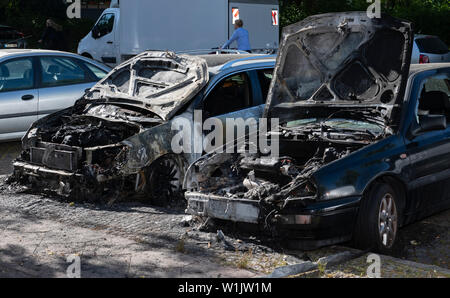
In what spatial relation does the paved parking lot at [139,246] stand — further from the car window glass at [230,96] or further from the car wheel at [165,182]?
the car window glass at [230,96]

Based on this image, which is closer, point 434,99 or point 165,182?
point 434,99

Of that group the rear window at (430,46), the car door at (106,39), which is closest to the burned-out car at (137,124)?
the car door at (106,39)

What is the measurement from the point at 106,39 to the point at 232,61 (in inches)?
436

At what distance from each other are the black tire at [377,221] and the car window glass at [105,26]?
563 inches

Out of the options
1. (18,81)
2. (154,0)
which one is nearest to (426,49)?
(154,0)

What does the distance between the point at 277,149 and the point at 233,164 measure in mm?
491

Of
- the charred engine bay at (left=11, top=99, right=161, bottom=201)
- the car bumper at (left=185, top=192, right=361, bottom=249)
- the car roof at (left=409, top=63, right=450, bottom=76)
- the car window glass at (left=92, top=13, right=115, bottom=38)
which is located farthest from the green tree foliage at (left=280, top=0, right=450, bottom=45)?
the car bumper at (left=185, top=192, right=361, bottom=249)

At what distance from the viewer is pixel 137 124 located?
8016 millimetres

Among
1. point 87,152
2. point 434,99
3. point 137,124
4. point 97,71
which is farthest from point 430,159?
point 97,71

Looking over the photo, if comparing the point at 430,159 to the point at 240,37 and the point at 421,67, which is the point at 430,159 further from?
the point at 240,37

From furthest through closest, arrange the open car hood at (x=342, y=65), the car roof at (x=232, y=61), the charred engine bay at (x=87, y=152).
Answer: the car roof at (x=232, y=61) → the charred engine bay at (x=87, y=152) → the open car hood at (x=342, y=65)

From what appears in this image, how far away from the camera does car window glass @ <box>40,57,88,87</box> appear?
35.6ft

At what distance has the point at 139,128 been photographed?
7980 mm

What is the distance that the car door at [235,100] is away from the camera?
8336mm
